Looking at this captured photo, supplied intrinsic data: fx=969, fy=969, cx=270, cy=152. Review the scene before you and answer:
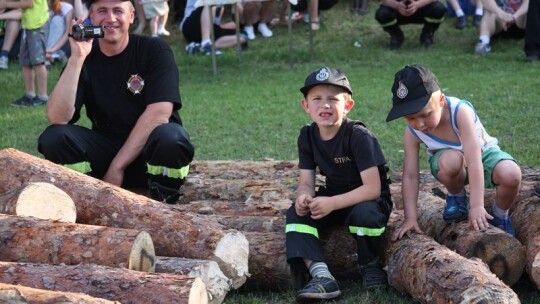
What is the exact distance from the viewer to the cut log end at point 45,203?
493cm

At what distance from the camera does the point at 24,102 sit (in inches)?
458

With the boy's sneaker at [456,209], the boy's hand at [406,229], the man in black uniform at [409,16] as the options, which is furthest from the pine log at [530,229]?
the man in black uniform at [409,16]

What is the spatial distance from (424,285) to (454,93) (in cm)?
671

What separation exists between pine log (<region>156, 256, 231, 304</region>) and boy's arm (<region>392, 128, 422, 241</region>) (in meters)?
0.98

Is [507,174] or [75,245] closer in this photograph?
[75,245]

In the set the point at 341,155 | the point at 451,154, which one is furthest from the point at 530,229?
→ the point at 341,155

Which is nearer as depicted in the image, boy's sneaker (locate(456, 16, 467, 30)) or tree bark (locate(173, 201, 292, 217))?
tree bark (locate(173, 201, 292, 217))

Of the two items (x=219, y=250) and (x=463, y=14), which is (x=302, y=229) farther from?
(x=463, y=14)

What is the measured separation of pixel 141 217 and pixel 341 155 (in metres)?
1.10

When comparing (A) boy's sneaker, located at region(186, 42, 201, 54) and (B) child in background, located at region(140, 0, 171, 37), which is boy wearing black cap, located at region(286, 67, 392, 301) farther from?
(B) child in background, located at region(140, 0, 171, 37)

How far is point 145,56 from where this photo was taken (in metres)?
6.33

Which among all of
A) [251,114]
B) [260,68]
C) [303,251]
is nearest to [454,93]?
[251,114]

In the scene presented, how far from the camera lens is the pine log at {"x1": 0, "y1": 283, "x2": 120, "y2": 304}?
3.73 meters

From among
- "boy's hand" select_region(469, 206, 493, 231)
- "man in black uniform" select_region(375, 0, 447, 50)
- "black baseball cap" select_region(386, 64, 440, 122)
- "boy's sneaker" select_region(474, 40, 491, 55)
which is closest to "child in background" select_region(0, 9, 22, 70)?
"man in black uniform" select_region(375, 0, 447, 50)
